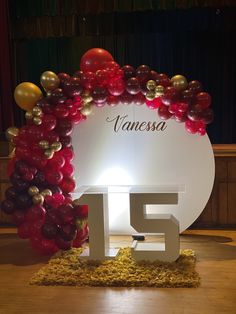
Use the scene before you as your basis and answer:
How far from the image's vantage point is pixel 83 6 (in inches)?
240

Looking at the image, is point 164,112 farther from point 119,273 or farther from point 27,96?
point 119,273

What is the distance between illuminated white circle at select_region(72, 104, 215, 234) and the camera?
3994mm

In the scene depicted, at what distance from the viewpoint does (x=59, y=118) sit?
3.89 m

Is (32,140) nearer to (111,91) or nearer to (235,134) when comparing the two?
(111,91)

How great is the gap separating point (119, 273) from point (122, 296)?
315 mm

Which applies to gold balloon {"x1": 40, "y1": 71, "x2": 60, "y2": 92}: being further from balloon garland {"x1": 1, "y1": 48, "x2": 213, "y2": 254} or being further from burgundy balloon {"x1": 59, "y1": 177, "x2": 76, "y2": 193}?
burgundy balloon {"x1": 59, "y1": 177, "x2": 76, "y2": 193}

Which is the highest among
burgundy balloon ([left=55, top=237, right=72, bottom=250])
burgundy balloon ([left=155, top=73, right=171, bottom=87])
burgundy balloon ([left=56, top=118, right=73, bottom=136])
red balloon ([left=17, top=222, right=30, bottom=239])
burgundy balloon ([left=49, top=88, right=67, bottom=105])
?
burgundy balloon ([left=155, top=73, right=171, bottom=87])

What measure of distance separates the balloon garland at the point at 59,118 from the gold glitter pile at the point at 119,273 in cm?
34

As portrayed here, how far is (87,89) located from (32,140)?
0.64 meters

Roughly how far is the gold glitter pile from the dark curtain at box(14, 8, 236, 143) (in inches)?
137

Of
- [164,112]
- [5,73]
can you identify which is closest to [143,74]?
[164,112]

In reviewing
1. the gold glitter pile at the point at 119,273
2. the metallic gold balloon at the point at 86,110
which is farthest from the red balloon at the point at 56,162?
the gold glitter pile at the point at 119,273

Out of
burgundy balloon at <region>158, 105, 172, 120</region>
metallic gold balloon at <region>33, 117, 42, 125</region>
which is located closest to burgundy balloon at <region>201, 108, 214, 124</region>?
burgundy balloon at <region>158, 105, 172, 120</region>

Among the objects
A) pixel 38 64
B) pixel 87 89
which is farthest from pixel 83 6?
pixel 87 89
